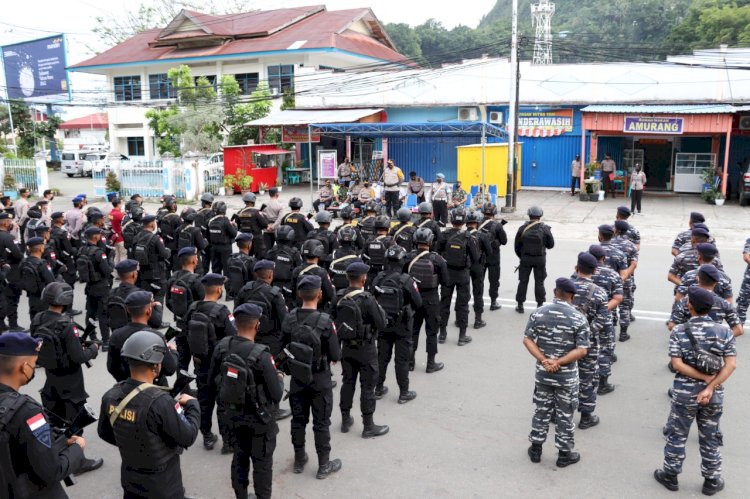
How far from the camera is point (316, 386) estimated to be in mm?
5535

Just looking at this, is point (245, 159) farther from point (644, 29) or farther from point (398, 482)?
point (644, 29)

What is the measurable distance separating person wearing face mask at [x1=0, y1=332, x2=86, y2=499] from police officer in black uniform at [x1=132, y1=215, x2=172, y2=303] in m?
5.75

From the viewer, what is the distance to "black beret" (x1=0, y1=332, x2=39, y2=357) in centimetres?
377

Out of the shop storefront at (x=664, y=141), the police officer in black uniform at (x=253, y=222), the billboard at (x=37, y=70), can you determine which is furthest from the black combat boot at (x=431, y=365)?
the billboard at (x=37, y=70)

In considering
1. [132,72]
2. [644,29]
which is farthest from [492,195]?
[644,29]

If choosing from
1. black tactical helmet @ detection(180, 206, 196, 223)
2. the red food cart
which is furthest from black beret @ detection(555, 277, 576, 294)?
the red food cart

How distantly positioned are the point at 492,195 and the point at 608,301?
561 inches

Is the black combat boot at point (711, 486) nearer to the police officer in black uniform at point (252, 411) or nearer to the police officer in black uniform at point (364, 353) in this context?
the police officer in black uniform at point (364, 353)

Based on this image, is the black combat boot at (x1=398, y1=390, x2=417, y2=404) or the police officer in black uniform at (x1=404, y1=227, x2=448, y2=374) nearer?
the black combat boot at (x1=398, y1=390, x2=417, y2=404)

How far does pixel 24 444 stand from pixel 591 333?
4.97 metres

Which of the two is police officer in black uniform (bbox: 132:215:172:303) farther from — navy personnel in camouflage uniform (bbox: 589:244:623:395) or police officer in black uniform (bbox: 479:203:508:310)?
navy personnel in camouflage uniform (bbox: 589:244:623:395)

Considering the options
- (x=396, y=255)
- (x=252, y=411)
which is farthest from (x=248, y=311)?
(x=396, y=255)

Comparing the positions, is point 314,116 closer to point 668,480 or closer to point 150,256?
point 150,256

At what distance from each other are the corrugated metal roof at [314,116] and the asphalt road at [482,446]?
18687 mm
